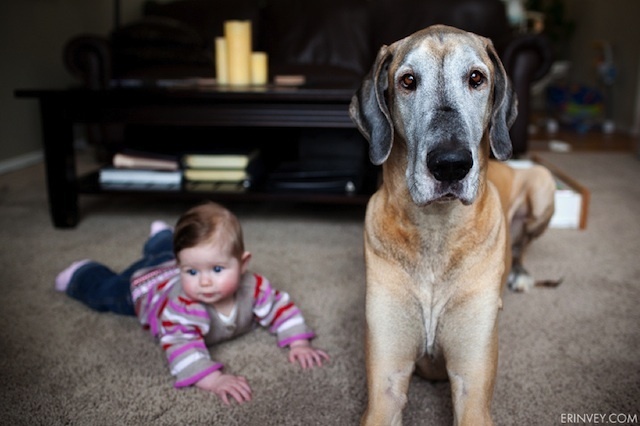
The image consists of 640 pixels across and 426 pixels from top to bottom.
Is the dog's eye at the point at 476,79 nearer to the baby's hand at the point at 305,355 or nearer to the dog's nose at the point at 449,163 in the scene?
the dog's nose at the point at 449,163

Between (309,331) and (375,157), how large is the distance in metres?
0.59

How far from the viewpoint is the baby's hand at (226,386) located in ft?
4.24

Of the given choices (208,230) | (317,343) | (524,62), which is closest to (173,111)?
(208,230)

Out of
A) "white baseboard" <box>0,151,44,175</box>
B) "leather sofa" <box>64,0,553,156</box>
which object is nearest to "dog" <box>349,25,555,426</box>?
"leather sofa" <box>64,0,553,156</box>

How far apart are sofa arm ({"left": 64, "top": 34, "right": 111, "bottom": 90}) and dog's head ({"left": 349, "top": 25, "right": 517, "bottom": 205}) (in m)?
2.88

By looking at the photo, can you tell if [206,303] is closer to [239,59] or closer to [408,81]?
[408,81]

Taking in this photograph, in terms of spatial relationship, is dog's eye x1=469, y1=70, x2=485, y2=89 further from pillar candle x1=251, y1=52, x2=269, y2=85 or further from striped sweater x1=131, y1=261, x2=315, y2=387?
pillar candle x1=251, y1=52, x2=269, y2=85

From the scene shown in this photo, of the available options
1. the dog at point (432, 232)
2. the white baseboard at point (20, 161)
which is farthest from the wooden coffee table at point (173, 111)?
the white baseboard at point (20, 161)

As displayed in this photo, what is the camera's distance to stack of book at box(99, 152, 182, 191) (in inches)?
101

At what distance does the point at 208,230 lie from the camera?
1.42 metres

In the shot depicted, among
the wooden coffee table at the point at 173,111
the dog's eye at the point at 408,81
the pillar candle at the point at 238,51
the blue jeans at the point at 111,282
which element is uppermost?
the pillar candle at the point at 238,51

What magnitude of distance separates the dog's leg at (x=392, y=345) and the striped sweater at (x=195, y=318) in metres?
0.40

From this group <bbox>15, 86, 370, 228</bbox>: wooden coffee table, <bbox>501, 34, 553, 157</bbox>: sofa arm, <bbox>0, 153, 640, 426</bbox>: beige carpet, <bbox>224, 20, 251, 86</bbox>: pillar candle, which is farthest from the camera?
<bbox>501, 34, 553, 157</bbox>: sofa arm

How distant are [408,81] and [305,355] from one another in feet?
2.37
